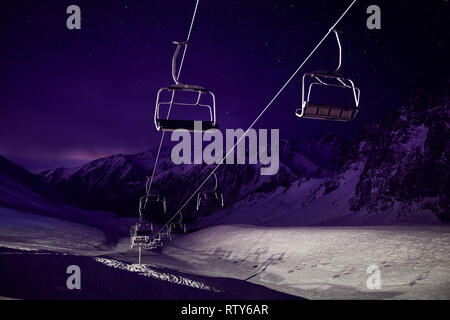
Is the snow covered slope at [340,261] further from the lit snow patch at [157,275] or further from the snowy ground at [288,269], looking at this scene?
the lit snow patch at [157,275]

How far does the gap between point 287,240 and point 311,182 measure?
87.3 meters

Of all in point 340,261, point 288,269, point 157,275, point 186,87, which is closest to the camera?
point 186,87

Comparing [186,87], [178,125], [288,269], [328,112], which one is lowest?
[288,269]

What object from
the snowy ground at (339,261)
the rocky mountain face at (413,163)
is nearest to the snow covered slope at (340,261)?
the snowy ground at (339,261)

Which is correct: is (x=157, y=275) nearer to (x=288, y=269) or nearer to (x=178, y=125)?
(x=288, y=269)

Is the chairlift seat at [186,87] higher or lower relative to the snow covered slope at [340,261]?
higher

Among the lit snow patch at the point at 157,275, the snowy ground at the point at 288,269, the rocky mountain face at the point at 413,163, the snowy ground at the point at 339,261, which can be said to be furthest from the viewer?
the rocky mountain face at the point at 413,163

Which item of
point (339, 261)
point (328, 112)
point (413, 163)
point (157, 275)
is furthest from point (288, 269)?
point (413, 163)

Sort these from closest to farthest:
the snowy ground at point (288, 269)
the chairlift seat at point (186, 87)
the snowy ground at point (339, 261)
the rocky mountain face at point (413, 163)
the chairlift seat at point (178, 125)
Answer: the chairlift seat at point (186, 87) < the chairlift seat at point (178, 125) < the snowy ground at point (288, 269) < the snowy ground at point (339, 261) < the rocky mountain face at point (413, 163)

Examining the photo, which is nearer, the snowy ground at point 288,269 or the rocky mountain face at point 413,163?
the snowy ground at point 288,269

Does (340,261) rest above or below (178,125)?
below
